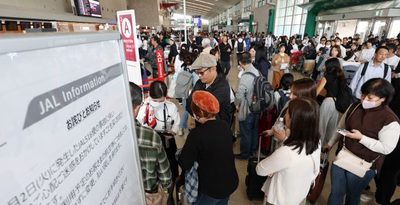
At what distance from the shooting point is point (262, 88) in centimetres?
315

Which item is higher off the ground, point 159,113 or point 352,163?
point 159,113

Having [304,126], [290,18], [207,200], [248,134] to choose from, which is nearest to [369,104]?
[304,126]

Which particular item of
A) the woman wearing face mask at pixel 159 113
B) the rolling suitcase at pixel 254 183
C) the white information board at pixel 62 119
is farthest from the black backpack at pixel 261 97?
the white information board at pixel 62 119

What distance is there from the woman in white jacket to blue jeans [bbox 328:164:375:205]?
52cm

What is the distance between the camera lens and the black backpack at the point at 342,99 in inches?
107

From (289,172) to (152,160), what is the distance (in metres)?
1.05

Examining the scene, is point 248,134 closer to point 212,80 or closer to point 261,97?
point 261,97

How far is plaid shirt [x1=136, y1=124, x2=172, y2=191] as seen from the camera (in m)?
1.51

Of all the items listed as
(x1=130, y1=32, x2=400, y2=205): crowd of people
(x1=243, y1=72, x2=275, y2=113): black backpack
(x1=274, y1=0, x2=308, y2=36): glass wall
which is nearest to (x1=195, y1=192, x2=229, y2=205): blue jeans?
(x1=130, y1=32, x2=400, y2=205): crowd of people

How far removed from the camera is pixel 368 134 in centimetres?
189

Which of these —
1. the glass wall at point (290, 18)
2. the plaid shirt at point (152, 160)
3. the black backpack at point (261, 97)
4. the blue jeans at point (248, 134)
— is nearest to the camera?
the plaid shirt at point (152, 160)

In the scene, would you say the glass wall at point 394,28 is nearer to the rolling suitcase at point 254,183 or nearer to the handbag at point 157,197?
the rolling suitcase at point 254,183

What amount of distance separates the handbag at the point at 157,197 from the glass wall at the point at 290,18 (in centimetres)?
1915

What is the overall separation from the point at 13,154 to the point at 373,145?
230 centimetres
